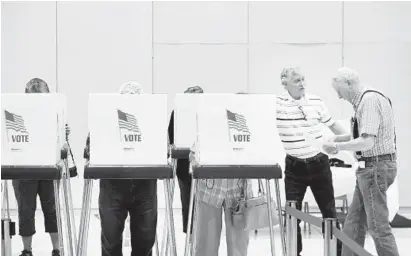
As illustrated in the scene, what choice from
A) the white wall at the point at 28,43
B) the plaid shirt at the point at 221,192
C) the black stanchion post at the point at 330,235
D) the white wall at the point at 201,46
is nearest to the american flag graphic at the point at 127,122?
the plaid shirt at the point at 221,192

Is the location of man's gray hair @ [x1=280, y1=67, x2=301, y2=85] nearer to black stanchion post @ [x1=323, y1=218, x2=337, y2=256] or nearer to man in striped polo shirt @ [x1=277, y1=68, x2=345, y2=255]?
man in striped polo shirt @ [x1=277, y1=68, x2=345, y2=255]

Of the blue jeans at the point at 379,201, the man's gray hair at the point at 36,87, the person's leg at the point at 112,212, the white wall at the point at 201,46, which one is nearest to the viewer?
the person's leg at the point at 112,212

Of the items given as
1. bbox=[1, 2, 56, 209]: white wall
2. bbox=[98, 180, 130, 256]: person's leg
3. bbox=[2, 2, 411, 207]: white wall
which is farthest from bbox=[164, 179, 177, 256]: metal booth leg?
bbox=[1, 2, 56, 209]: white wall

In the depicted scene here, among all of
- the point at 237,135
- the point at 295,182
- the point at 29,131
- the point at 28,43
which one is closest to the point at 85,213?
the point at 29,131

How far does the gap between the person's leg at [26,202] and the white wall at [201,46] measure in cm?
330

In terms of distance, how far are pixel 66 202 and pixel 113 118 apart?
100 cm

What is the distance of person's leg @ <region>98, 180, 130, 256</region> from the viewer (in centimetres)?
380

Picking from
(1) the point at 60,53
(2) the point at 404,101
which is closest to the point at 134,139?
(1) the point at 60,53

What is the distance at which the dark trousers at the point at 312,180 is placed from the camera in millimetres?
4730

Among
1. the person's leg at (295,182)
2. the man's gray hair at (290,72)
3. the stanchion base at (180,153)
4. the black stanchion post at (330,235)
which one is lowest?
the black stanchion post at (330,235)

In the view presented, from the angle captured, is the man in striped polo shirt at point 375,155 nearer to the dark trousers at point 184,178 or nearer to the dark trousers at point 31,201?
the dark trousers at point 184,178

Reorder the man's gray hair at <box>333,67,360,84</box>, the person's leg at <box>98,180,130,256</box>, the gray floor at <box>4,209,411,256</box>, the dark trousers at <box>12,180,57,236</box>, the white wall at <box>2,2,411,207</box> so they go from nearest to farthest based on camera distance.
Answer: the person's leg at <box>98,180,130,256</box> → the man's gray hair at <box>333,67,360,84</box> → the dark trousers at <box>12,180,57,236</box> → the gray floor at <box>4,209,411,256</box> → the white wall at <box>2,2,411,207</box>

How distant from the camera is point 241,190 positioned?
13.0 feet

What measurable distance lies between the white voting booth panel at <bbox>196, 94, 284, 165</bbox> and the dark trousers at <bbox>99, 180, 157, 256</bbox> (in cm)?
54
